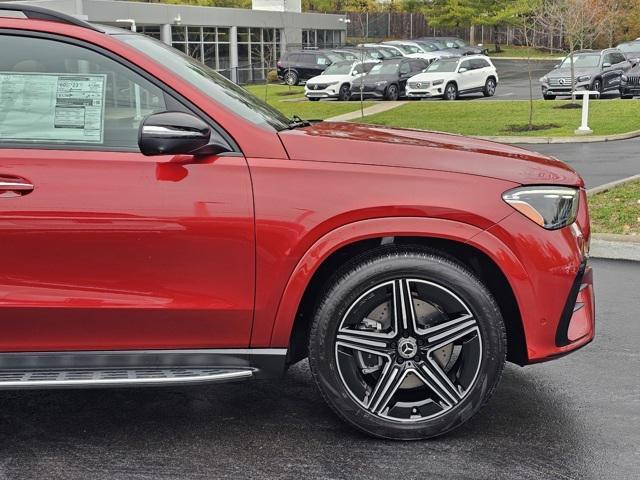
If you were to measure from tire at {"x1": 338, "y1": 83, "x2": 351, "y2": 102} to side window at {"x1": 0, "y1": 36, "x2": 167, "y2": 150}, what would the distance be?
29297 mm

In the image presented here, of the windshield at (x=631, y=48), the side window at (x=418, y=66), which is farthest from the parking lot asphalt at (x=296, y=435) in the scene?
the windshield at (x=631, y=48)

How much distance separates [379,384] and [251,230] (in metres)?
0.88

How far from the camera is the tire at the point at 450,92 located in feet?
99.8

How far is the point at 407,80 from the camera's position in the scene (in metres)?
31.5

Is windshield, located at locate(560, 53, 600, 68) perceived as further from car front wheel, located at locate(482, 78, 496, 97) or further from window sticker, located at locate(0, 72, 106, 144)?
window sticker, located at locate(0, 72, 106, 144)

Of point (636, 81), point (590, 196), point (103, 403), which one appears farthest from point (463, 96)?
point (103, 403)

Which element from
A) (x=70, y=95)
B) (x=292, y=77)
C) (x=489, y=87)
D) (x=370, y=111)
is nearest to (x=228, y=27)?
(x=292, y=77)

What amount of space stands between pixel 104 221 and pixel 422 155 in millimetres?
1381

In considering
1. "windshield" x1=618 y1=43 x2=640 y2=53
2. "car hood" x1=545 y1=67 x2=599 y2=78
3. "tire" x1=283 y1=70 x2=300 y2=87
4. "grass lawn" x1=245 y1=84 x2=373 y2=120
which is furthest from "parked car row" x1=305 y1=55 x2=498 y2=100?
"tire" x1=283 y1=70 x2=300 y2=87

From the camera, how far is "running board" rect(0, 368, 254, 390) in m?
3.61

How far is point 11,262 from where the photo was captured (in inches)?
141

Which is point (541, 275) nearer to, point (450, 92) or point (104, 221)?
point (104, 221)

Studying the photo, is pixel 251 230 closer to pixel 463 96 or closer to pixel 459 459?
pixel 459 459

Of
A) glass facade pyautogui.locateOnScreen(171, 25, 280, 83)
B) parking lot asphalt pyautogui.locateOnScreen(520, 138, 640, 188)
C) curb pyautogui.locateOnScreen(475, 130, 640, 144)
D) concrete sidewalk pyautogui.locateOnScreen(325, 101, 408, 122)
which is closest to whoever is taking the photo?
parking lot asphalt pyautogui.locateOnScreen(520, 138, 640, 188)
